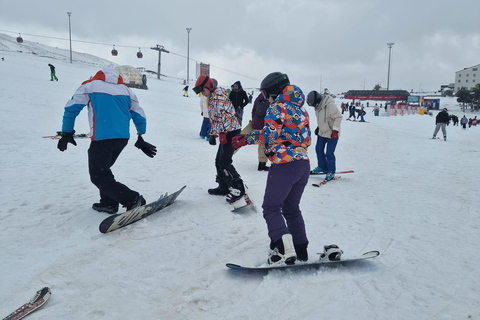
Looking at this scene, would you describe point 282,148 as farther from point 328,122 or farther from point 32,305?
point 328,122

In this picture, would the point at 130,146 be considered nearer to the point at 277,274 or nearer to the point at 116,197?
the point at 116,197

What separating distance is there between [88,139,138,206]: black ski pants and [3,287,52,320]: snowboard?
59.1 inches

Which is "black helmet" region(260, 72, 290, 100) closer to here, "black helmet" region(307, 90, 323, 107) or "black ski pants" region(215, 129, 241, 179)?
"black ski pants" region(215, 129, 241, 179)

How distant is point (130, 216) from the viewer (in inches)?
145

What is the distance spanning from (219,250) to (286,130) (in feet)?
4.72

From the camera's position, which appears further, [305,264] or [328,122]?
[328,122]

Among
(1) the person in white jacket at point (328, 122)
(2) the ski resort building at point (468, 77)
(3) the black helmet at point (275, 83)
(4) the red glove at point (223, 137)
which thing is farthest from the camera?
(2) the ski resort building at point (468, 77)

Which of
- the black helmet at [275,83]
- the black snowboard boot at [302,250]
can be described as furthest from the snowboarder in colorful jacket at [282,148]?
the black snowboard boot at [302,250]

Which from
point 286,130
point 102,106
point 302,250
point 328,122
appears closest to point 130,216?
point 102,106

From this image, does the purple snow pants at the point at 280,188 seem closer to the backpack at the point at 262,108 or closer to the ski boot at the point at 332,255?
the ski boot at the point at 332,255

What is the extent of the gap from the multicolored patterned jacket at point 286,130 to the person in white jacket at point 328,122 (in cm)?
332

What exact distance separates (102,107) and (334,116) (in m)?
4.17

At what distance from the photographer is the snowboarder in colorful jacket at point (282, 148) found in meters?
2.72

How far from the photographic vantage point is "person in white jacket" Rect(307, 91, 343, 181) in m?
6.01
